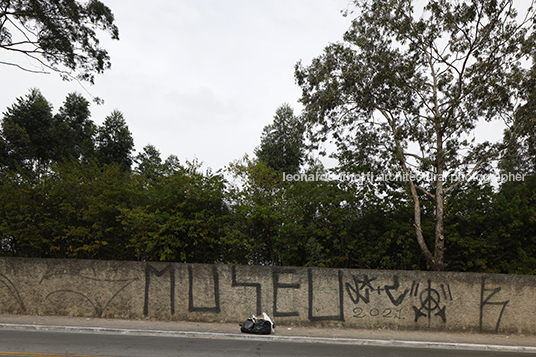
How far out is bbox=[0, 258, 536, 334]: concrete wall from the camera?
920cm

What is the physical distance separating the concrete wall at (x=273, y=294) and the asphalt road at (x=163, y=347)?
A: 1.61 metres

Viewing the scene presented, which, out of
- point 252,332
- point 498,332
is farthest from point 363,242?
point 252,332

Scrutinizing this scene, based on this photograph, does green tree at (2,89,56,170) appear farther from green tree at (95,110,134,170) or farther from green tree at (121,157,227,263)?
green tree at (121,157,227,263)

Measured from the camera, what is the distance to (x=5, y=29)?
13797 millimetres

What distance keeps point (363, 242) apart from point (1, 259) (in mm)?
11370

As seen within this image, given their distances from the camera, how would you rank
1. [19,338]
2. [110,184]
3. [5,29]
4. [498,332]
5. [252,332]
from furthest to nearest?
1. [5,29]
2. [110,184]
3. [498,332]
4. [252,332]
5. [19,338]

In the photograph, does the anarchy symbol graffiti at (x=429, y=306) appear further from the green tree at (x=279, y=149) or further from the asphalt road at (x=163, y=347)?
the green tree at (x=279, y=149)

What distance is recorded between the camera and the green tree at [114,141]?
120ft

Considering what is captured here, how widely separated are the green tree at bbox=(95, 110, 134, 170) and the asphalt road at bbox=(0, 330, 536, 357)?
31.3m

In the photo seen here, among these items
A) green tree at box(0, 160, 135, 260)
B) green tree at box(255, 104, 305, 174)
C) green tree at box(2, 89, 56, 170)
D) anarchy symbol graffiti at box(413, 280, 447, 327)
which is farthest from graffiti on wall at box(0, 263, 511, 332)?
green tree at box(2, 89, 56, 170)

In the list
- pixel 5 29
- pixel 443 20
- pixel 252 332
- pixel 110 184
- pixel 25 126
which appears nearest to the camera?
pixel 252 332

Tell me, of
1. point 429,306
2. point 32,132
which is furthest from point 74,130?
point 429,306

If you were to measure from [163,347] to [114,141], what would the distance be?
113ft

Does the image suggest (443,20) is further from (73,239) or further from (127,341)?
(73,239)
